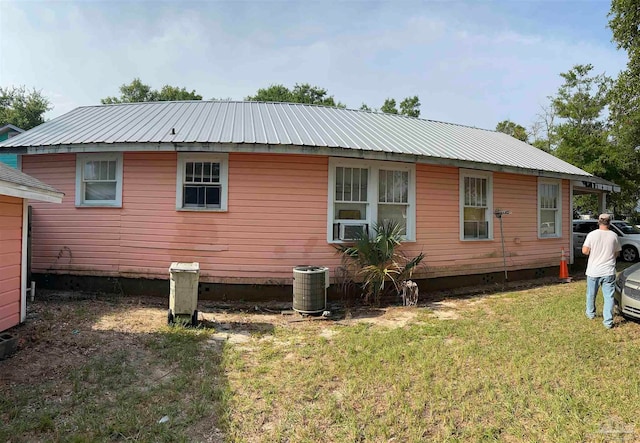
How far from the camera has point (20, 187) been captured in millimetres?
4953

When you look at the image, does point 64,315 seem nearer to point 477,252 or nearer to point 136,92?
point 477,252

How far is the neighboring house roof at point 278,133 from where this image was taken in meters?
7.42

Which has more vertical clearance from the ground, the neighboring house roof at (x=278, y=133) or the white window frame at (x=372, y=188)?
the neighboring house roof at (x=278, y=133)

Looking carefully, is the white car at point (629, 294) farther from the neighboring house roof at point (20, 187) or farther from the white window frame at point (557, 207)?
the neighboring house roof at point (20, 187)

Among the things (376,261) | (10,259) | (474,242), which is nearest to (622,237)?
(474,242)

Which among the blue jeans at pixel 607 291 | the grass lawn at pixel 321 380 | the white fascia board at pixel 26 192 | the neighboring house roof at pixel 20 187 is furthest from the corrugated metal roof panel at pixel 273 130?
the blue jeans at pixel 607 291

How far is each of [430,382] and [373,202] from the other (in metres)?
4.78

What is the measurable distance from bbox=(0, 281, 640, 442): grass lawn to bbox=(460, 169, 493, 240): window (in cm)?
344

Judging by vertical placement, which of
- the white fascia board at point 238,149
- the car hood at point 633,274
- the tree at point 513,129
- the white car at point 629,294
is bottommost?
the white car at point 629,294

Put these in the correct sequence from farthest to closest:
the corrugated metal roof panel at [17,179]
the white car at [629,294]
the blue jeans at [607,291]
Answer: the blue jeans at [607,291]
the white car at [629,294]
the corrugated metal roof panel at [17,179]

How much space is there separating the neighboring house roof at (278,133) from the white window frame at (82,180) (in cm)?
44

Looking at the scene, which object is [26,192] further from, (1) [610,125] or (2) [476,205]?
(1) [610,125]

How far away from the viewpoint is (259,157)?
7.57 metres

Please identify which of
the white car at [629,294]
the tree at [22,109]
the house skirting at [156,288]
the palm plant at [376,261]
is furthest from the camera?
the tree at [22,109]
